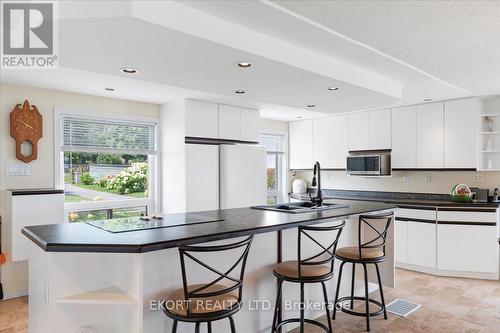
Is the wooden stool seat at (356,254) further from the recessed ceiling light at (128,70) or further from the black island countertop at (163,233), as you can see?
the recessed ceiling light at (128,70)

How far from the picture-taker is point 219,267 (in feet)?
8.23

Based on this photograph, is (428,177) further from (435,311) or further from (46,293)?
(46,293)

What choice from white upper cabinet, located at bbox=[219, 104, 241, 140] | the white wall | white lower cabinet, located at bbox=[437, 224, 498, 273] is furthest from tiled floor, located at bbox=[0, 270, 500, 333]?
white upper cabinet, located at bbox=[219, 104, 241, 140]

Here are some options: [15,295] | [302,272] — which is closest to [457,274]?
[302,272]

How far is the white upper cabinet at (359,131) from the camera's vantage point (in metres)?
5.66

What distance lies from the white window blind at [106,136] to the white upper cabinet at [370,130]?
3219 millimetres

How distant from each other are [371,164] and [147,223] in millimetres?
3845

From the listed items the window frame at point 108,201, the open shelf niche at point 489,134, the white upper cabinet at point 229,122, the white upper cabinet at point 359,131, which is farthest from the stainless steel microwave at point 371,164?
the window frame at point 108,201

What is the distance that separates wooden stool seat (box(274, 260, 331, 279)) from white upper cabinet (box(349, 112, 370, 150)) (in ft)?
11.4

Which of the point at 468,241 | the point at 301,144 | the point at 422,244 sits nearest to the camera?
the point at 468,241

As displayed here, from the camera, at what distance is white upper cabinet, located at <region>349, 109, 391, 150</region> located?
5.43 m

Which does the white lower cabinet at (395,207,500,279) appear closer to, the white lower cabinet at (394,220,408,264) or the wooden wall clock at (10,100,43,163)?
the white lower cabinet at (394,220,408,264)

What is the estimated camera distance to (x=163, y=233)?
220 cm

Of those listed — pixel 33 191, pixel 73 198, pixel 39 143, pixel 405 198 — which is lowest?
pixel 405 198
